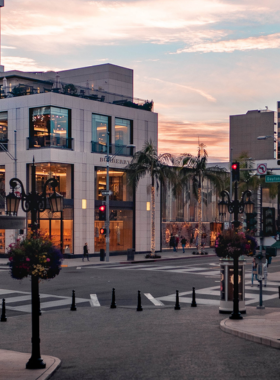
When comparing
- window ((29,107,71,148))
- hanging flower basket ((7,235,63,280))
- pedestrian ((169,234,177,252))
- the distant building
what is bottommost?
pedestrian ((169,234,177,252))

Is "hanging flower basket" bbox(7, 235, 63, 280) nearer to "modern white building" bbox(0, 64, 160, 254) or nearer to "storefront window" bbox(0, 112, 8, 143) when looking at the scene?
"modern white building" bbox(0, 64, 160, 254)

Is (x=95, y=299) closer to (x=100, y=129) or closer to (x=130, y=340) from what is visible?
(x=130, y=340)

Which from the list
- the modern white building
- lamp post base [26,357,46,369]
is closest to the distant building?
the modern white building

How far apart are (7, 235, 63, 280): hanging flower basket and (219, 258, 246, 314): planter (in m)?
8.40

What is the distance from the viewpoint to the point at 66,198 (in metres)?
49.8

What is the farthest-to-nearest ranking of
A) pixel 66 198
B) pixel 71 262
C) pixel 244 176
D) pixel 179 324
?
1. pixel 244 176
2. pixel 66 198
3. pixel 71 262
4. pixel 179 324

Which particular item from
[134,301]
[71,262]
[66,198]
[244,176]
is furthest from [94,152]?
[134,301]

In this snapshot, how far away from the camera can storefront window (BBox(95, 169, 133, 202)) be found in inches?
2083

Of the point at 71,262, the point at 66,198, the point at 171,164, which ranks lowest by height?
the point at 71,262

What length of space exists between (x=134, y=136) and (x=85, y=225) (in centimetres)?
1146

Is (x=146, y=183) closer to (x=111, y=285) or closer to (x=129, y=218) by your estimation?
(x=129, y=218)

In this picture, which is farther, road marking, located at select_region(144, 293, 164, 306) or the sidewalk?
road marking, located at select_region(144, 293, 164, 306)

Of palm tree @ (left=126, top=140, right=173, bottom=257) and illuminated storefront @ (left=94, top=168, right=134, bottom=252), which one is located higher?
palm tree @ (left=126, top=140, right=173, bottom=257)

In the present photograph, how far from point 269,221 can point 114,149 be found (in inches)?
1403
